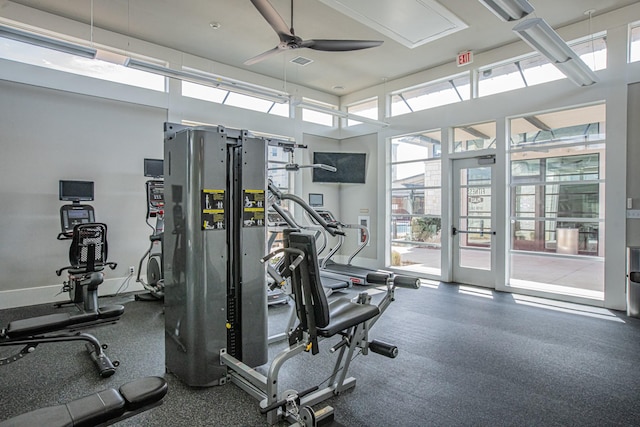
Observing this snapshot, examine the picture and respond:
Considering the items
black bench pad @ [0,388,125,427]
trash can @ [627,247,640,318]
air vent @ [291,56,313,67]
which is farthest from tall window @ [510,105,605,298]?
black bench pad @ [0,388,125,427]

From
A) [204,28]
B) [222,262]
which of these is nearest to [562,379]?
[222,262]

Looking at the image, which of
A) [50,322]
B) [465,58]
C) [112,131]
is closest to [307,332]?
[50,322]

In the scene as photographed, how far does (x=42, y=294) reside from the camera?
5109 mm

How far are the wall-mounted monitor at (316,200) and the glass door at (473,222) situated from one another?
3001 mm

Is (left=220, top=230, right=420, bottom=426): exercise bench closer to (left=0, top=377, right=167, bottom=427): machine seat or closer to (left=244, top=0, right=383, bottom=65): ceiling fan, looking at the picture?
(left=0, top=377, right=167, bottom=427): machine seat

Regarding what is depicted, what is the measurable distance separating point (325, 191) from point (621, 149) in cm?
548

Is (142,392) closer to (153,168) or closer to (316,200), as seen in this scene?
(153,168)

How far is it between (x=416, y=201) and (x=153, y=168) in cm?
502

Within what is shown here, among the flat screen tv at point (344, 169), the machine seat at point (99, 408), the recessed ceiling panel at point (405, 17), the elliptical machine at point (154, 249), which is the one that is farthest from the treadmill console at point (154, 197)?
the machine seat at point (99, 408)

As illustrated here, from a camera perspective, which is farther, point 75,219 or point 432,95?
point 432,95

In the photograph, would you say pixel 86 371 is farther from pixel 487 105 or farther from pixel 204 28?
pixel 487 105

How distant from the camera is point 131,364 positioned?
3.21 meters

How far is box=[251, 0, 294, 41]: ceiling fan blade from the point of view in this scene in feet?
10.8

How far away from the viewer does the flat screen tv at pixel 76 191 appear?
5.00 m
